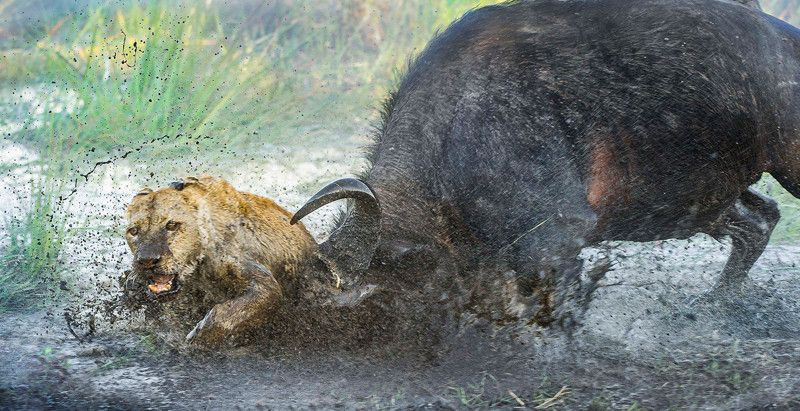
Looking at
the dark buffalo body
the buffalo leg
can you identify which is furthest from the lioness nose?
the buffalo leg

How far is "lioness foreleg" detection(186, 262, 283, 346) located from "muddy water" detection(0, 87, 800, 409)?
0.45 feet

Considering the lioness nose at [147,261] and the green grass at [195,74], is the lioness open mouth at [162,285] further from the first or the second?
the green grass at [195,74]

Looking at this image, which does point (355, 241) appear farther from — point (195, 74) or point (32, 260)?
point (195, 74)

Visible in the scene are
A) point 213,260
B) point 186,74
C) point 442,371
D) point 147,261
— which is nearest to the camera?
point 147,261

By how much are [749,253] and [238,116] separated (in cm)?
469

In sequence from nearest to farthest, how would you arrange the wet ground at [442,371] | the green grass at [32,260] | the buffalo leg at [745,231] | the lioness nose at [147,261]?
the lioness nose at [147,261], the wet ground at [442,371], the green grass at [32,260], the buffalo leg at [745,231]

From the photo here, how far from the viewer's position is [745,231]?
18.6 ft

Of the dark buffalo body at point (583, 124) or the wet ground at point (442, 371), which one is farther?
the dark buffalo body at point (583, 124)

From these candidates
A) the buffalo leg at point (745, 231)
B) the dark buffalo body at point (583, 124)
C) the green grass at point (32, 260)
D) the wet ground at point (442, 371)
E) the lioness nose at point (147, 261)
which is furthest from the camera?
the buffalo leg at point (745, 231)

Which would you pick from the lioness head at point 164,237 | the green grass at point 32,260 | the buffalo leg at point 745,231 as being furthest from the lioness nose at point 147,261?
the buffalo leg at point 745,231

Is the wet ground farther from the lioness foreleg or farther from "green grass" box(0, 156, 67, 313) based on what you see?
"green grass" box(0, 156, 67, 313)

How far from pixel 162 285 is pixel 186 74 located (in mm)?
4965

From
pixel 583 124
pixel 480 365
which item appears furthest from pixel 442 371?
pixel 583 124

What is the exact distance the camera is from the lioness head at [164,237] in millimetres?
3863
